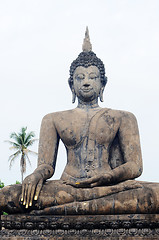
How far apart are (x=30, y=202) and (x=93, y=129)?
2.14 m

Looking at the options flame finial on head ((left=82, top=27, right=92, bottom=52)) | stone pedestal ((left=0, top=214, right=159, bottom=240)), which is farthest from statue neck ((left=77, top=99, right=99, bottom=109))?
stone pedestal ((left=0, top=214, right=159, bottom=240))

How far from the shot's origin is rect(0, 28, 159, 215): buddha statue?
7.47 metres

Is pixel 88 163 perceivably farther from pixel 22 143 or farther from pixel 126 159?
pixel 22 143

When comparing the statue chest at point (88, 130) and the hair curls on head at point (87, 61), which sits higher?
the hair curls on head at point (87, 61)

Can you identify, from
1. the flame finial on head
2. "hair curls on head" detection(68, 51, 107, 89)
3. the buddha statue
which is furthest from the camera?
the flame finial on head

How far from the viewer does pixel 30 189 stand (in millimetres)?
7590

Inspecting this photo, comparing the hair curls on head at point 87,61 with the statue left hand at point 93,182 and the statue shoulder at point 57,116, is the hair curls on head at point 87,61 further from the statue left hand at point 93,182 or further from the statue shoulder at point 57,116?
the statue left hand at point 93,182

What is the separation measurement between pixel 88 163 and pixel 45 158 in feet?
2.94

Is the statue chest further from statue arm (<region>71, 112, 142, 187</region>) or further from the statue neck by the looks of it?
the statue neck

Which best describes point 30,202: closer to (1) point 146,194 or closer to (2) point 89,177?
(2) point 89,177


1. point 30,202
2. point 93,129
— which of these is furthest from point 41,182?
point 93,129

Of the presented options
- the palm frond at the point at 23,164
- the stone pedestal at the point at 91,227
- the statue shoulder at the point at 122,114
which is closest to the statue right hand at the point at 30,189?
the stone pedestal at the point at 91,227

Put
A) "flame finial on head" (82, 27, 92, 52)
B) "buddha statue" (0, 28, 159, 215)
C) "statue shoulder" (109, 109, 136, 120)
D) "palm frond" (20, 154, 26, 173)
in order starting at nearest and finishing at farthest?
1. "buddha statue" (0, 28, 159, 215)
2. "statue shoulder" (109, 109, 136, 120)
3. "flame finial on head" (82, 27, 92, 52)
4. "palm frond" (20, 154, 26, 173)

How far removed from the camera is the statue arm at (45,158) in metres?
7.65
